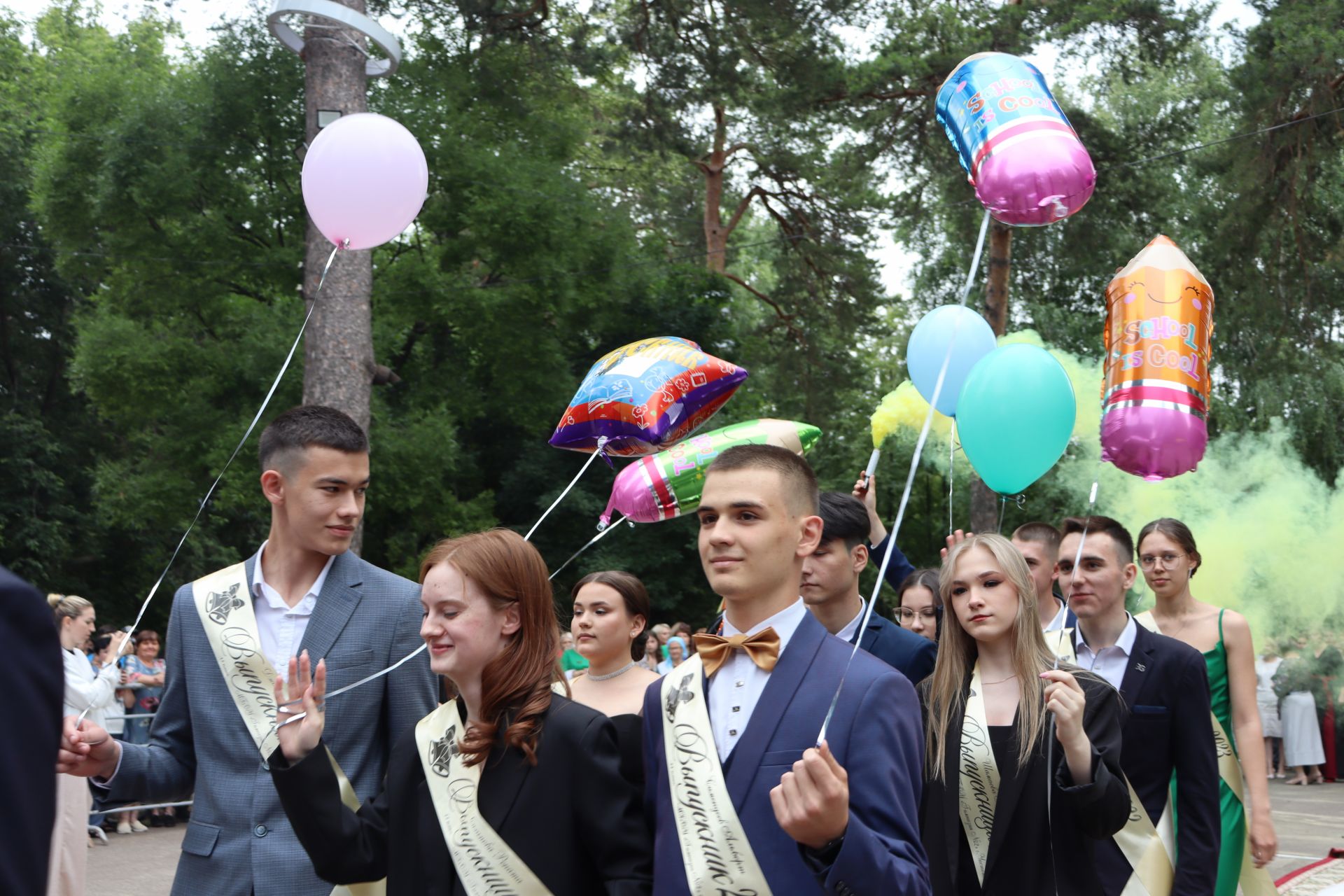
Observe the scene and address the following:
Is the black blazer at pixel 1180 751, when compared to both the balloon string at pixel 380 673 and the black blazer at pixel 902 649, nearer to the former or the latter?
the black blazer at pixel 902 649

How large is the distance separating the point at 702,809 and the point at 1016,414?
3.19 m

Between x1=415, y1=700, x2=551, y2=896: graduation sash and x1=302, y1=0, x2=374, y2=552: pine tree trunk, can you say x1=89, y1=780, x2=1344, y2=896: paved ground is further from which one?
x1=415, y1=700, x2=551, y2=896: graduation sash

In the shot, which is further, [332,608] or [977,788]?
[977,788]

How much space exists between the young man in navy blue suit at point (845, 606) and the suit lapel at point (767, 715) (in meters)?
1.80

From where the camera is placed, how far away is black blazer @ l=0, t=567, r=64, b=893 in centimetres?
126

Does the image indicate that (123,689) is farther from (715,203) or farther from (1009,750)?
(715,203)

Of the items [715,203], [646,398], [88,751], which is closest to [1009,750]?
[88,751]

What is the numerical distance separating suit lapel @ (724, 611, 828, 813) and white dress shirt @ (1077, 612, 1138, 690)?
2216 mm

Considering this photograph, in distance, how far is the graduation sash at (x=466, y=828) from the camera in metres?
2.82

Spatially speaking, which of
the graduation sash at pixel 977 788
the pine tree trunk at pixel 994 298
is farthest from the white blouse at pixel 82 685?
the pine tree trunk at pixel 994 298

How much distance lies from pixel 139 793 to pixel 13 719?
86.7 inches

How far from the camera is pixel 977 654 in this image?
395cm

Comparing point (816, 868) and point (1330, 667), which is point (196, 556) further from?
point (816, 868)

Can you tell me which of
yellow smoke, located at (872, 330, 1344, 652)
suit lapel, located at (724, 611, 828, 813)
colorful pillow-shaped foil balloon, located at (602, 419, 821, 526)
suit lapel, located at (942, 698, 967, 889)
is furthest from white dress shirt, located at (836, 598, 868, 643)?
yellow smoke, located at (872, 330, 1344, 652)
